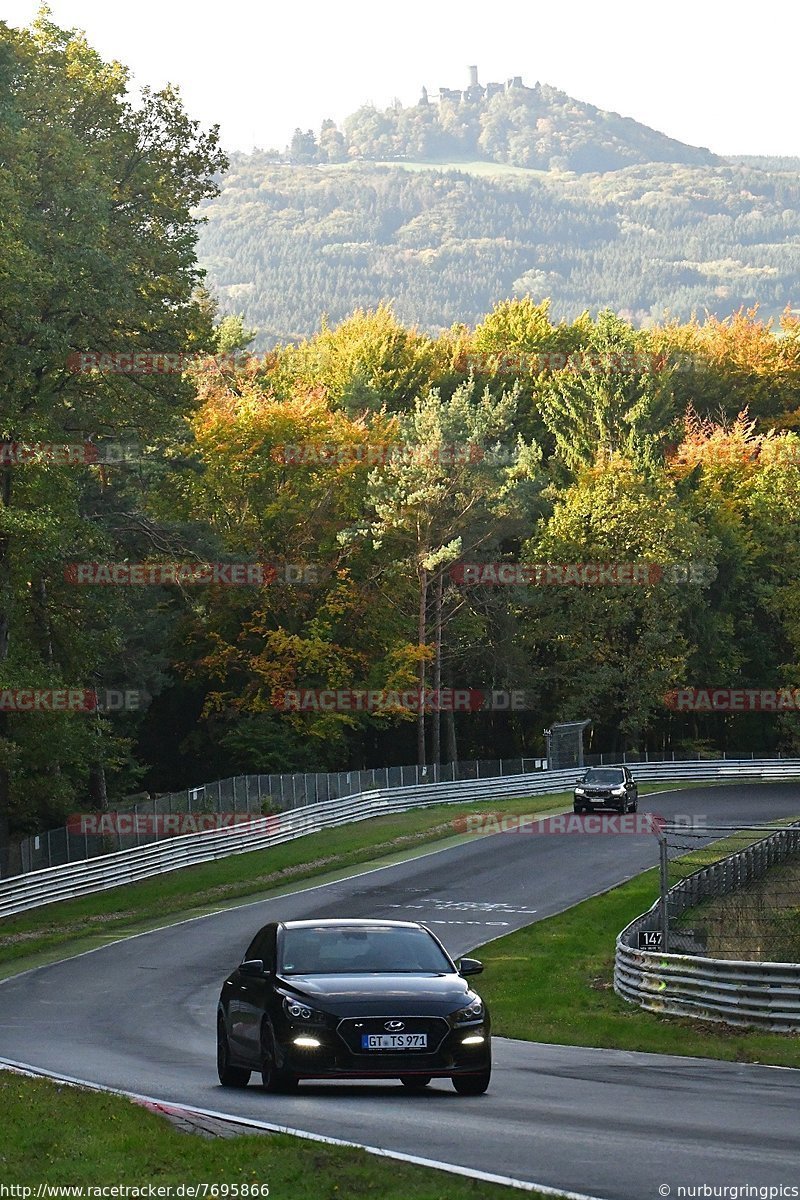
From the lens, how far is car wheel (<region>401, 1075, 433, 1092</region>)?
14136mm

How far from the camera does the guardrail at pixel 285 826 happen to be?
41375 millimetres

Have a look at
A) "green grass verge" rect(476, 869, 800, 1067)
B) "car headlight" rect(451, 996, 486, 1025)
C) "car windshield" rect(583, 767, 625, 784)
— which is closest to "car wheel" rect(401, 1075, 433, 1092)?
"car headlight" rect(451, 996, 486, 1025)

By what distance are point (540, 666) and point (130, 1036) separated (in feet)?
202

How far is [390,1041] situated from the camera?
13875 mm

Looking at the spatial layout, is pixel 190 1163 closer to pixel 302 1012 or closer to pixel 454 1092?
pixel 302 1012

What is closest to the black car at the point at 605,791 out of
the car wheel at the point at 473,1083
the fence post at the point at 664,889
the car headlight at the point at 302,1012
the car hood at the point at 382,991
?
the fence post at the point at 664,889

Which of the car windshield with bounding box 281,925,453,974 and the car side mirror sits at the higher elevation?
the car windshield with bounding box 281,925,453,974

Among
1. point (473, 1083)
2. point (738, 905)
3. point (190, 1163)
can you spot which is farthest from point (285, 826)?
point (190, 1163)

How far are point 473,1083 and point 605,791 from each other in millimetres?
42966

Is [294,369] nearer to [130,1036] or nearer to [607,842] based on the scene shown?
[607,842]

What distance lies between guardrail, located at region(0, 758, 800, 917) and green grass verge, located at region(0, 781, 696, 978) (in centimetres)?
33

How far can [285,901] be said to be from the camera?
40.6 m

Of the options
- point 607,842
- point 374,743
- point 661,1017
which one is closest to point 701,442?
point 374,743

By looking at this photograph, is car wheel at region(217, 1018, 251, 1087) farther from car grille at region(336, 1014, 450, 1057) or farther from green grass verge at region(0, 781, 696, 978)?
green grass verge at region(0, 781, 696, 978)
